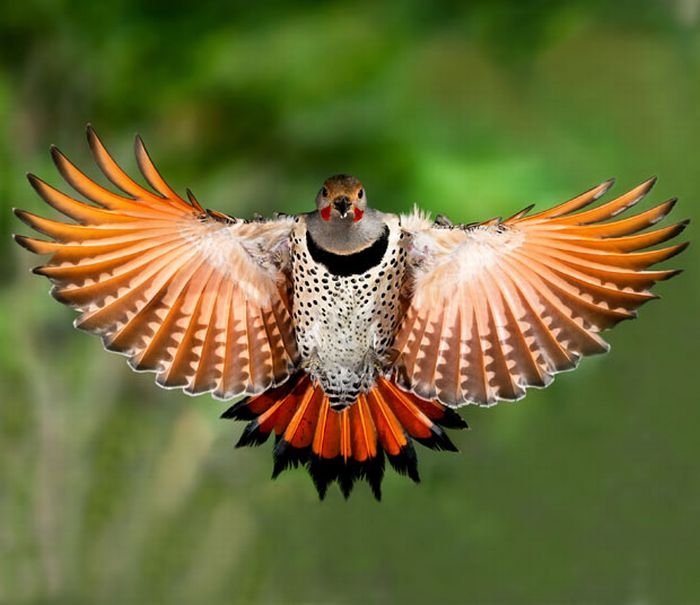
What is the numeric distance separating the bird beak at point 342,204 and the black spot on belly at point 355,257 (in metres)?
0.07

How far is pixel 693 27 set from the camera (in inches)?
73.8

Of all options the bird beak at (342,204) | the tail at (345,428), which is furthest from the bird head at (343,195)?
the tail at (345,428)

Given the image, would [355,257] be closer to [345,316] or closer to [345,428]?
[345,316]

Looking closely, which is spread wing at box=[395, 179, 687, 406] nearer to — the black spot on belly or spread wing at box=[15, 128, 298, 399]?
the black spot on belly

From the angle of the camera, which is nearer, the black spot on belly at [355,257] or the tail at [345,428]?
the black spot on belly at [355,257]

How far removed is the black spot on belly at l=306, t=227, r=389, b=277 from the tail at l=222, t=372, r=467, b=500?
15 centimetres

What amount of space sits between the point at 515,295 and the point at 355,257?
170mm

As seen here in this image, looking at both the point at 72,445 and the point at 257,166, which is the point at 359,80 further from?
the point at 72,445

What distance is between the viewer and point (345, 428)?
1.01m

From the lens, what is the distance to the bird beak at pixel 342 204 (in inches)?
32.3

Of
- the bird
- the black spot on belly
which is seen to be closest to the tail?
the bird

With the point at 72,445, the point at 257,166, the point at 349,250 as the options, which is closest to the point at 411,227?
the point at 349,250

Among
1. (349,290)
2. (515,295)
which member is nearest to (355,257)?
(349,290)

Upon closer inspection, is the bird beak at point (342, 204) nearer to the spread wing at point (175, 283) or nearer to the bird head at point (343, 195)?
the bird head at point (343, 195)
